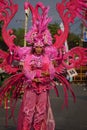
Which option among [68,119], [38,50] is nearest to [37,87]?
[38,50]

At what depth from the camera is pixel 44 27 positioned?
384 inches

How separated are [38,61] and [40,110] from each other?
0.91m

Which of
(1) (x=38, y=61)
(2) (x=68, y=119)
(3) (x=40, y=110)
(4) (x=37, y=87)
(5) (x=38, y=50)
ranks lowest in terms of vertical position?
(2) (x=68, y=119)

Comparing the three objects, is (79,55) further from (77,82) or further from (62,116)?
(77,82)

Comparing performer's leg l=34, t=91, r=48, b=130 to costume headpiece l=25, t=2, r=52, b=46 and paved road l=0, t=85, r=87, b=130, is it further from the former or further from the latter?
paved road l=0, t=85, r=87, b=130

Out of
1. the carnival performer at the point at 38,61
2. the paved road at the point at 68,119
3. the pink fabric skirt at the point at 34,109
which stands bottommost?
the paved road at the point at 68,119

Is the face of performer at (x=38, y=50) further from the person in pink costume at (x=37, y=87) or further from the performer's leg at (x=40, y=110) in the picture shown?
the performer's leg at (x=40, y=110)

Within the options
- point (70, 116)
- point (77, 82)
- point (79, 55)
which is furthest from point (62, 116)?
point (77, 82)

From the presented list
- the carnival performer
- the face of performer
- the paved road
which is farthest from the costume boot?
the paved road

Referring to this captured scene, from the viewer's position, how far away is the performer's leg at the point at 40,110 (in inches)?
377

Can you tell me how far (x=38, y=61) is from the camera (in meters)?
9.55

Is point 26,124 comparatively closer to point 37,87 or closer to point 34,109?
point 34,109

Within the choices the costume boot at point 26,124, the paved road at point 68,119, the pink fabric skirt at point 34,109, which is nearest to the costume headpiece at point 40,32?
the pink fabric skirt at point 34,109

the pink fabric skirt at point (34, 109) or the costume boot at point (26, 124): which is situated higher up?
the pink fabric skirt at point (34, 109)
